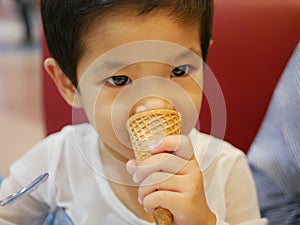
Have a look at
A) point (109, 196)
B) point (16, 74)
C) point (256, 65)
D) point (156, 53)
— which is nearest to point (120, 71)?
point (156, 53)

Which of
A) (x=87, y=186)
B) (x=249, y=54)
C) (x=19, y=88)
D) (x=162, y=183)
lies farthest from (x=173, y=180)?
(x=19, y=88)

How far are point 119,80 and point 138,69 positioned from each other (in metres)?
0.03

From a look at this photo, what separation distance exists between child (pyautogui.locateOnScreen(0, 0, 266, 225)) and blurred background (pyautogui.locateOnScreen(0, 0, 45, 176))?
0.66 m

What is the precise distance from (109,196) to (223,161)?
0.16 metres

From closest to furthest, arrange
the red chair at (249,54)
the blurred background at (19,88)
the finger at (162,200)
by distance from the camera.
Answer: the finger at (162,200) → the red chair at (249,54) → the blurred background at (19,88)

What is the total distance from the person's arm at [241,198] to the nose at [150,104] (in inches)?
8.1

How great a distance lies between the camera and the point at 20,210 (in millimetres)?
679

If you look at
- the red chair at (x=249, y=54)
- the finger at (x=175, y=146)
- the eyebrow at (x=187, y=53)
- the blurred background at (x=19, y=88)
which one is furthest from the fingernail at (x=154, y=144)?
the blurred background at (x=19, y=88)

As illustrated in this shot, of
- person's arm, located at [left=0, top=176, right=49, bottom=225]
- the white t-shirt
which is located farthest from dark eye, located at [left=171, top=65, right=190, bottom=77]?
person's arm, located at [left=0, top=176, right=49, bottom=225]

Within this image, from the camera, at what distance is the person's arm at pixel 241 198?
0.67m

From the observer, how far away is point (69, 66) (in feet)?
2.06

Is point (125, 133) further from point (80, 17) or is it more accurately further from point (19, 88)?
point (19, 88)

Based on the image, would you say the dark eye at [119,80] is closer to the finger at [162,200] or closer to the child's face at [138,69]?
the child's face at [138,69]

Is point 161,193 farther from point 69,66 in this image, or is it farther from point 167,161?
point 69,66
